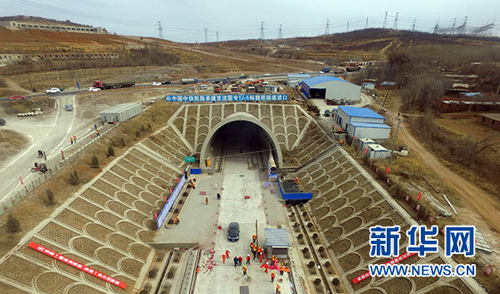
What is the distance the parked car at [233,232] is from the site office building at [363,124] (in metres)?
22.6

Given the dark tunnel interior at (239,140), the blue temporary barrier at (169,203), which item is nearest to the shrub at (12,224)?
the blue temporary barrier at (169,203)

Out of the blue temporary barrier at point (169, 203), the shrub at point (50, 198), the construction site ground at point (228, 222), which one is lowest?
the construction site ground at point (228, 222)

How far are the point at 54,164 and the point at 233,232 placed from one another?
22.1 metres

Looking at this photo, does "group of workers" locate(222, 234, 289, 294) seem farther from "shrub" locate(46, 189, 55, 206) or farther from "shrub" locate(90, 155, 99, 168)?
"shrub" locate(90, 155, 99, 168)

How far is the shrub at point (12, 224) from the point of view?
1820cm

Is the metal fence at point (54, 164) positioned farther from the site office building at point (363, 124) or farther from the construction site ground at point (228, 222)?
the site office building at point (363, 124)

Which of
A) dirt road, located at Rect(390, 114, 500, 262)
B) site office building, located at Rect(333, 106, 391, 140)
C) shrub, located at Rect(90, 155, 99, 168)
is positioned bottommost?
dirt road, located at Rect(390, 114, 500, 262)

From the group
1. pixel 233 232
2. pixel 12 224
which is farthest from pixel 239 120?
pixel 12 224

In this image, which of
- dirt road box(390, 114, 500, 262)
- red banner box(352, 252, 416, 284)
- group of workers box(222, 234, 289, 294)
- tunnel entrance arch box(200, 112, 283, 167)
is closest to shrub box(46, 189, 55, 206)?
group of workers box(222, 234, 289, 294)

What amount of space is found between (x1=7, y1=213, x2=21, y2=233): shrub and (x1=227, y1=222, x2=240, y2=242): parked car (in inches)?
696

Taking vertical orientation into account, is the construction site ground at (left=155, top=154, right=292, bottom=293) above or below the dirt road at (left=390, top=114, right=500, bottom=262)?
below

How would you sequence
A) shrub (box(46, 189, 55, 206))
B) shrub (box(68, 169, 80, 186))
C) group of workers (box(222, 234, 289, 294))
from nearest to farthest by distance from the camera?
group of workers (box(222, 234, 289, 294))
shrub (box(46, 189, 55, 206))
shrub (box(68, 169, 80, 186))

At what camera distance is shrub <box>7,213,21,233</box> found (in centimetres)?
1820

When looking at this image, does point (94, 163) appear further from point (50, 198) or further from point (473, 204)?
point (473, 204)
